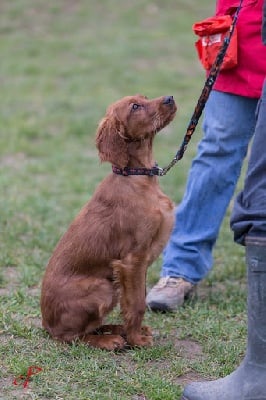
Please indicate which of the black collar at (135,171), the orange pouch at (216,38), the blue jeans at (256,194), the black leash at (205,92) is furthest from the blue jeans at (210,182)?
the blue jeans at (256,194)

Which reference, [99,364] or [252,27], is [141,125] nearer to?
[252,27]

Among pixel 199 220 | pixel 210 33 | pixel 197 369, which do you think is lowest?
pixel 197 369

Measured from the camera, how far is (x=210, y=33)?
172 inches

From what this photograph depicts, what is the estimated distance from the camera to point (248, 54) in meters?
4.38

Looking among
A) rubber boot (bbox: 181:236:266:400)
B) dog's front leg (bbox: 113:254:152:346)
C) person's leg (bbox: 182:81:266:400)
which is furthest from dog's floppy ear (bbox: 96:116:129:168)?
rubber boot (bbox: 181:236:266:400)

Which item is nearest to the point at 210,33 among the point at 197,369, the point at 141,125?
the point at 141,125

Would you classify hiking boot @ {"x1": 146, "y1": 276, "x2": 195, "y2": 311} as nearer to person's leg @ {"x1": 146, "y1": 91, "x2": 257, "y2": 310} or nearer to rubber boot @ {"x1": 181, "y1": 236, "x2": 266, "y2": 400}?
person's leg @ {"x1": 146, "y1": 91, "x2": 257, "y2": 310}

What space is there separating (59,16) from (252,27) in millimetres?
10412

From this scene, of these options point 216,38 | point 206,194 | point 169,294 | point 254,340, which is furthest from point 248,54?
point 254,340

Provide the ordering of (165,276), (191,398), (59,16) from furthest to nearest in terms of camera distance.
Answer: (59,16) → (165,276) → (191,398)

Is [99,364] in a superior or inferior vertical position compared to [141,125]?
inferior

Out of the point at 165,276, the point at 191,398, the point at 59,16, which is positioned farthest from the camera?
the point at 59,16

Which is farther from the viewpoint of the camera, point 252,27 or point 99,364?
point 252,27

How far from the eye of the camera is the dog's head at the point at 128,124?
404 centimetres
